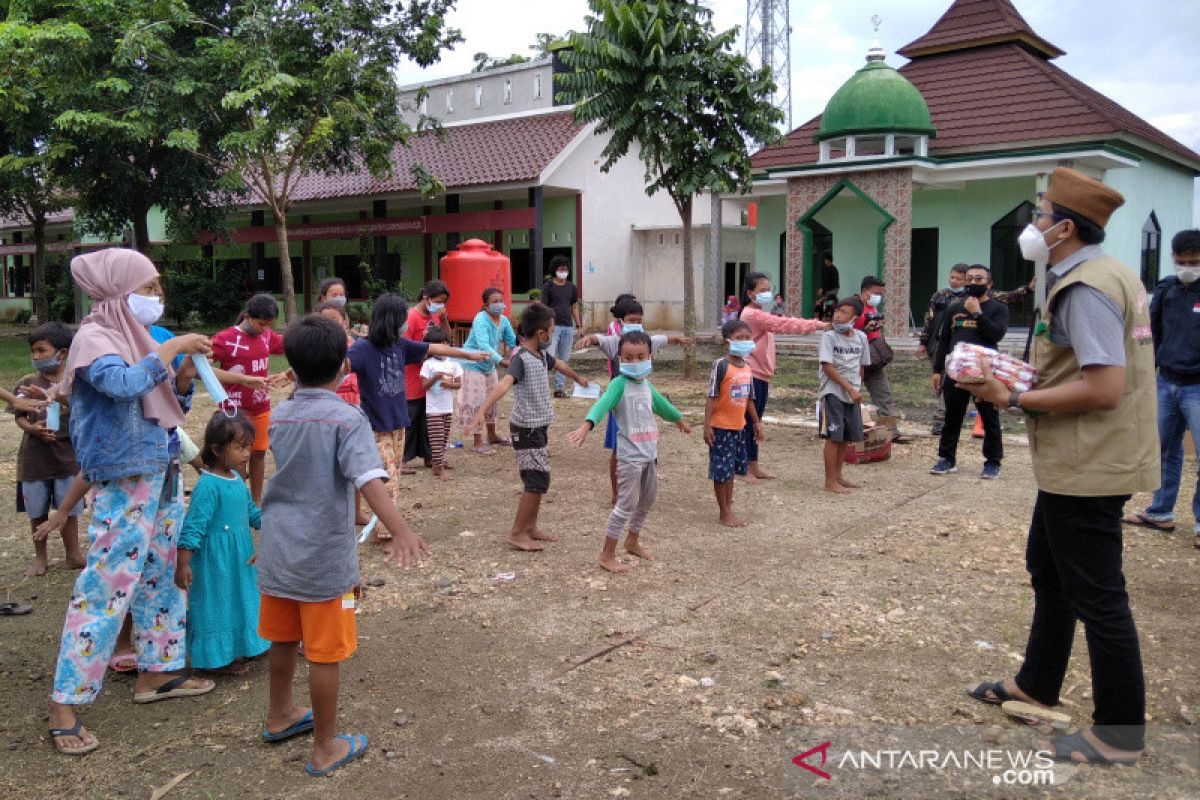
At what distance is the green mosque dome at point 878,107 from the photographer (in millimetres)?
17703

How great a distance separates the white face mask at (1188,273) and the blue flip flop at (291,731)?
18.6 feet

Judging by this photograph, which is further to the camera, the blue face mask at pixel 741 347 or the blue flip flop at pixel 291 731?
the blue face mask at pixel 741 347

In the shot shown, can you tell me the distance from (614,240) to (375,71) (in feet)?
28.4

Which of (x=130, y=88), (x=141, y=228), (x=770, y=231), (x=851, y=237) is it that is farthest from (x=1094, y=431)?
(x=141, y=228)

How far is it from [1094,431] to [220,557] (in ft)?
11.4

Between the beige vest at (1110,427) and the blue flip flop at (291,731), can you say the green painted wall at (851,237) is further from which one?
the blue flip flop at (291,731)

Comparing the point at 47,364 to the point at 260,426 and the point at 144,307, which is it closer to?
the point at 260,426

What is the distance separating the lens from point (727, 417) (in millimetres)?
6473

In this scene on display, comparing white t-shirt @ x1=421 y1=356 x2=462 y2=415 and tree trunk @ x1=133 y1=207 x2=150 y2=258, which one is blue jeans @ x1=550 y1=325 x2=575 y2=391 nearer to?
white t-shirt @ x1=421 y1=356 x2=462 y2=415

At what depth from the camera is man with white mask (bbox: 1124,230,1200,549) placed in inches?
227

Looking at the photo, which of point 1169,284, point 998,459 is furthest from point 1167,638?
point 998,459

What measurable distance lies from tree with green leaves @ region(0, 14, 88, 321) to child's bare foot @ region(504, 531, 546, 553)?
1450 cm

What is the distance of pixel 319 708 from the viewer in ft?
10.5

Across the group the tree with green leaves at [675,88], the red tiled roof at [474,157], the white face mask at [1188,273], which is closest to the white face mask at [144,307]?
the white face mask at [1188,273]
